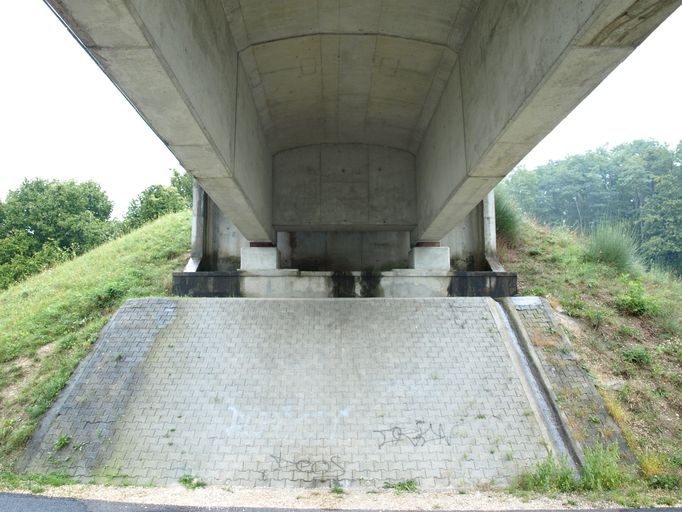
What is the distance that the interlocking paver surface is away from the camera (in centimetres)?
759

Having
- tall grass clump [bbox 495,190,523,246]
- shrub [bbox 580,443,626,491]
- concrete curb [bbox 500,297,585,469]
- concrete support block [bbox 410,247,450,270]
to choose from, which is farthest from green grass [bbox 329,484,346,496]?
tall grass clump [bbox 495,190,523,246]

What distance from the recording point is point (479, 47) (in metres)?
6.69

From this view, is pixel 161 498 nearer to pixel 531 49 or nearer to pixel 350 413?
pixel 350 413

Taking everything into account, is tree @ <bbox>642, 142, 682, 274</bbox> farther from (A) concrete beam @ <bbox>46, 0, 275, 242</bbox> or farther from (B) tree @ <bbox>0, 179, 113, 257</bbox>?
(B) tree @ <bbox>0, 179, 113, 257</bbox>

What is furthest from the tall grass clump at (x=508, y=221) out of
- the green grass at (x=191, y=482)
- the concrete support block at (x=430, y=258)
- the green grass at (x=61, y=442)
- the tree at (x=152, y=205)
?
the tree at (x=152, y=205)

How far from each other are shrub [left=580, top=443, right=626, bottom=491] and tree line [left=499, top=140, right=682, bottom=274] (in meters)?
33.6

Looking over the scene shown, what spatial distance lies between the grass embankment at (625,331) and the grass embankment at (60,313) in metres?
10.9

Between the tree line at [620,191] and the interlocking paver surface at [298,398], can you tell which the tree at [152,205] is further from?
the tree line at [620,191]

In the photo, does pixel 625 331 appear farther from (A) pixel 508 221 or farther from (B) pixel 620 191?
(B) pixel 620 191

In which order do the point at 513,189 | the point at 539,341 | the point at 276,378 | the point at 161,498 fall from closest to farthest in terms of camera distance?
the point at 161,498, the point at 276,378, the point at 539,341, the point at 513,189

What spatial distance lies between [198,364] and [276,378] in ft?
6.07

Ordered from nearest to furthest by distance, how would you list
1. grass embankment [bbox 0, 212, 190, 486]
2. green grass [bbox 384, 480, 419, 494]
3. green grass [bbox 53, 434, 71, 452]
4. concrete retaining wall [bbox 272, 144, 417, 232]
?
1. green grass [bbox 384, 480, 419, 494]
2. green grass [bbox 53, 434, 71, 452]
3. grass embankment [bbox 0, 212, 190, 486]
4. concrete retaining wall [bbox 272, 144, 417, 232]

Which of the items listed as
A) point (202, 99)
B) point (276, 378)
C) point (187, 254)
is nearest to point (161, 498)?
point (276, 378)

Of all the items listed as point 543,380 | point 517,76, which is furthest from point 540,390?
point 517,76
